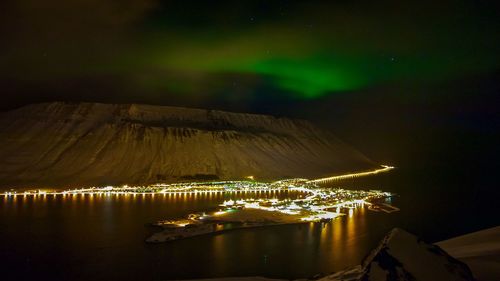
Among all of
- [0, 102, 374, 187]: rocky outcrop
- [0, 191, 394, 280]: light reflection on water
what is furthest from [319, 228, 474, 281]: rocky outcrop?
[0, 102, 374, 187]: rocky outcrop

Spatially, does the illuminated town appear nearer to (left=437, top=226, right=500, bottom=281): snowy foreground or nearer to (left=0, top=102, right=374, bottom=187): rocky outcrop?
(left=0, top=102, right=374, bottom=187): rocky outcrop

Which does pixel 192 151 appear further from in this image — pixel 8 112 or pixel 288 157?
pixel 8 112

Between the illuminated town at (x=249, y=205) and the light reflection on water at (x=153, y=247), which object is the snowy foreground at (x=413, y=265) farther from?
the illuminated town at (x=249, y=205)

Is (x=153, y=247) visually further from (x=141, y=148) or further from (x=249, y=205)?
(x=141, y=148)

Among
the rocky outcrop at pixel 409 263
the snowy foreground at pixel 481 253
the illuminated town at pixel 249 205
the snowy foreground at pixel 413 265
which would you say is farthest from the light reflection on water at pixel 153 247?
the rocky outcrop at pixel 409 263

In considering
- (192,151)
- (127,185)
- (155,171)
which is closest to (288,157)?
(192,151)
